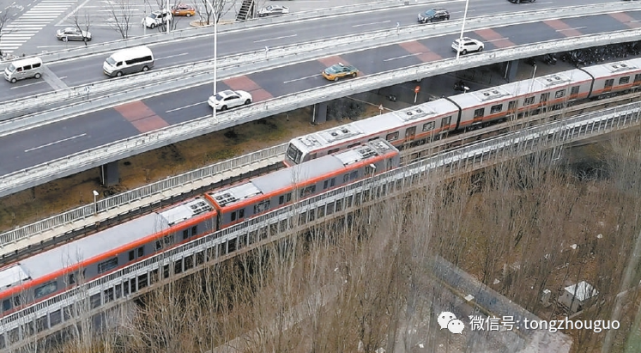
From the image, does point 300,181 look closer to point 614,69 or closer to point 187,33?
point 187,33

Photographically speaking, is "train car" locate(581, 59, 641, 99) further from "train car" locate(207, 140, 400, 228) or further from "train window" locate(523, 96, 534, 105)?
"train car" locate(207, 140, 400, 228)

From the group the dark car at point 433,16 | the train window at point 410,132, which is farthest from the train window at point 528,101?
the dark car at point 433,16

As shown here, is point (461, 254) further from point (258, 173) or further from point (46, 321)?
point (46, 321)

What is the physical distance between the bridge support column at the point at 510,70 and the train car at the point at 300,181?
20105 mm

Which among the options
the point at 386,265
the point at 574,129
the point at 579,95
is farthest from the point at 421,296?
the point at 579,95

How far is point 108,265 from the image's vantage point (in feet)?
114

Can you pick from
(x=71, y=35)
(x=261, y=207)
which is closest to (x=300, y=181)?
(x=261, y=207)

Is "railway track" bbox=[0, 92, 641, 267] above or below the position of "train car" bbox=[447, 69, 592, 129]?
below

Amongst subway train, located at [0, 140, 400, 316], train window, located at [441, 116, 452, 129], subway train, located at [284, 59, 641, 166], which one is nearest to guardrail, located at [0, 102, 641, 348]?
subway train, located at [0, 140, 400, 316]

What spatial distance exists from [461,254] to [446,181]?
4.28 metres

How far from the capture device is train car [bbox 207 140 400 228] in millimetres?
39156

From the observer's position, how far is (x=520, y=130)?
4444cm

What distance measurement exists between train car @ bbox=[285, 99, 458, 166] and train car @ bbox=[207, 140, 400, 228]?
1.06m

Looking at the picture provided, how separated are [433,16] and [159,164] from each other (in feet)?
91.3
